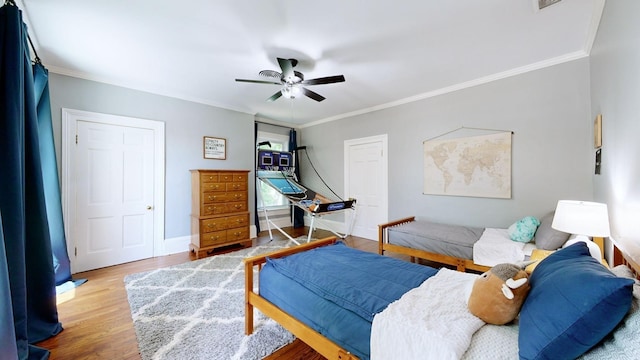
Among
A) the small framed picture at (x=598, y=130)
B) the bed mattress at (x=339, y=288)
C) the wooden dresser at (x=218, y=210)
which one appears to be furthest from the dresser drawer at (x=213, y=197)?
the small framed picture at (x=598, y=130)

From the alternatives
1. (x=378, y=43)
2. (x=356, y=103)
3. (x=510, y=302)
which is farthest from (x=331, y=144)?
(x=510, y=302)

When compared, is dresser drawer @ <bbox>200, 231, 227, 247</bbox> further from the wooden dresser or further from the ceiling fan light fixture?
the ceiling fan light fixture

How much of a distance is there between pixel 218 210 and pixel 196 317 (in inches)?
78.7

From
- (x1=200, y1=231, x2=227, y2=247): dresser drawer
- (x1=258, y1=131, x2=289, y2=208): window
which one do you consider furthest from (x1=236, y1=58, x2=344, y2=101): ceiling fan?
(x1=258, y1=131, x2=289, y2=208): window

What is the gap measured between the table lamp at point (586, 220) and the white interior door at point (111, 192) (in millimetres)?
4658

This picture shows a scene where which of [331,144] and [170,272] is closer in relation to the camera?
[170,272]

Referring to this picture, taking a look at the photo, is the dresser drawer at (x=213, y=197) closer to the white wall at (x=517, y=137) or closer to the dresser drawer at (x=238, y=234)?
the dresser drawer at (x=238, y=234)

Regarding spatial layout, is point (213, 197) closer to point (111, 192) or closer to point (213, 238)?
point (213, 238)

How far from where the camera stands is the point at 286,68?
8.38 feet

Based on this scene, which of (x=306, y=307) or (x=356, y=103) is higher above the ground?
(x=356, y=103)

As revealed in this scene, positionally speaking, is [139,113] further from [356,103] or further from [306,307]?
[306,307]

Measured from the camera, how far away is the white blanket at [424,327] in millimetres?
1011

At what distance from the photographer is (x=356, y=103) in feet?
14.3

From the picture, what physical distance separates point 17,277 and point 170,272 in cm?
167
